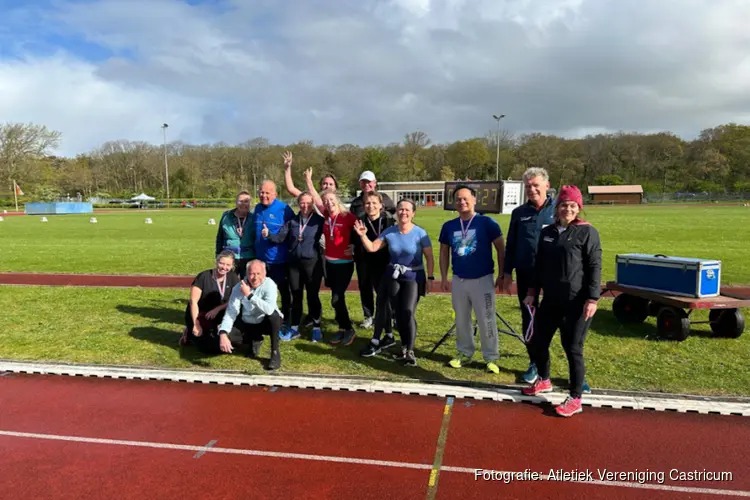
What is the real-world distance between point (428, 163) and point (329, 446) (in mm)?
94097

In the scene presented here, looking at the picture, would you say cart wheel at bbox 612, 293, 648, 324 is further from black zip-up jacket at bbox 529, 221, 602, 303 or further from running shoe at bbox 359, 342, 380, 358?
running shoe at bbox 359, 342, 380, 358

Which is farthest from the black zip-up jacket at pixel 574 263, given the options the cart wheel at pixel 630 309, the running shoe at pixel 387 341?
the cart wheel at pixel 630 309

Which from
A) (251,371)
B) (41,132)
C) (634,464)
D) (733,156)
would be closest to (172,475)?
(251,371)

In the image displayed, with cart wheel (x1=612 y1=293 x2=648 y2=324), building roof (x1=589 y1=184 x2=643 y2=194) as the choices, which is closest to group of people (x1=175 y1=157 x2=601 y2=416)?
cart wheel (x1=612 y1=293 x2=648 y2=324)

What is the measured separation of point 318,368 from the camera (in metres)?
5.29

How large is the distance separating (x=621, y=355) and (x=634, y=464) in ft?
7.63

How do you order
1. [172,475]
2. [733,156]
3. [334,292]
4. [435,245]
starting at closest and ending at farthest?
[172,475] → [334,292] → [435,245] → [733,156]

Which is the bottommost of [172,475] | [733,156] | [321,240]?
[172,475]

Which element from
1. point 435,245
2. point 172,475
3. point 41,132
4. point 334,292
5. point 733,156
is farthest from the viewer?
point 733,156

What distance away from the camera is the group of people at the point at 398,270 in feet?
13.3

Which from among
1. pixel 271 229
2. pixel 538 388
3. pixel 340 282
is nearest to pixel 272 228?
pixel 271 229

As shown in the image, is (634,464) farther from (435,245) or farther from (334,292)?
(435,245)

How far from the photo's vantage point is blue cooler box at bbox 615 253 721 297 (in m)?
5.95

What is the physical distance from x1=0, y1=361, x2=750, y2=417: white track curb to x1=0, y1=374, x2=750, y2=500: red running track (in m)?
0.12
